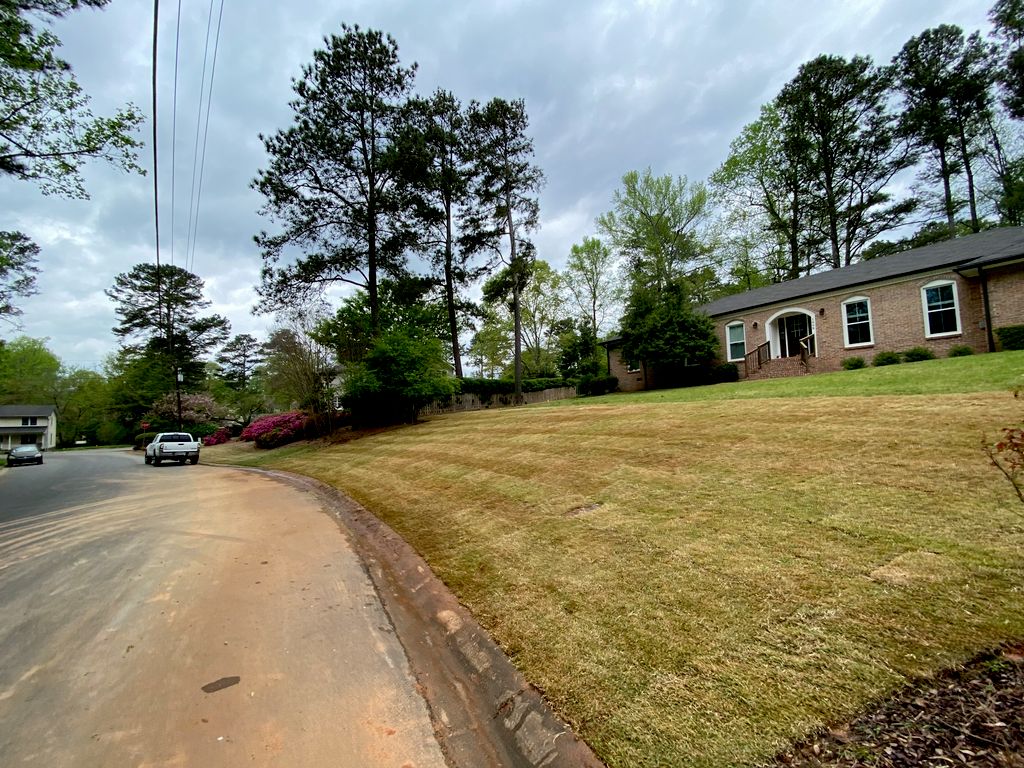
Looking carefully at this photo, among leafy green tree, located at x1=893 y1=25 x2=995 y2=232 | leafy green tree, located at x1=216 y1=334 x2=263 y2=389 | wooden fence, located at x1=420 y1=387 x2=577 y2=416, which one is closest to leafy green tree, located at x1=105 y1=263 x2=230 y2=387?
leafy green tree, located at x1=216 y1=334 x2=263 y2=389

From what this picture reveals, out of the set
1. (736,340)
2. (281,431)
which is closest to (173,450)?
(281,431)

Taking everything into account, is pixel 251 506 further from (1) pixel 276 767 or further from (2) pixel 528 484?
(1) pixel 276 767

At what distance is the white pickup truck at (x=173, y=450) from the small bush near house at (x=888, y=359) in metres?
29.5

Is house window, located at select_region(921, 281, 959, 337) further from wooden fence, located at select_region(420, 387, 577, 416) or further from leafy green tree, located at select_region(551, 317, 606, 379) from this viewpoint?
leafy green tree, located at select_region(551, 317, 606, 379)

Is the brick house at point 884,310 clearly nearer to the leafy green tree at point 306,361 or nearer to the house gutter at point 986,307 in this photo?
the house gutter at point 986,307

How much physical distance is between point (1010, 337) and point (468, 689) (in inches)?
720

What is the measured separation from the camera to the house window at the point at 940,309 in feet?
48.0

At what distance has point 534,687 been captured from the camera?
2.44 m

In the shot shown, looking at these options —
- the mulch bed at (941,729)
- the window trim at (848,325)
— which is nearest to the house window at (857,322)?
the window trim at (848,325)

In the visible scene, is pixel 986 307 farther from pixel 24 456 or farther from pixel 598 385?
pixel 24 456

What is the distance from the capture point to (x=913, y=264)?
16.0m

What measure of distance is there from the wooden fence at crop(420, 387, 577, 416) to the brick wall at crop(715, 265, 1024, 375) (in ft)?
41.1

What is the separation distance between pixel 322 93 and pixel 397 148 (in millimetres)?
3743

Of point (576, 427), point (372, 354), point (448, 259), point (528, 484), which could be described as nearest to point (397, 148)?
point (448, 259)
